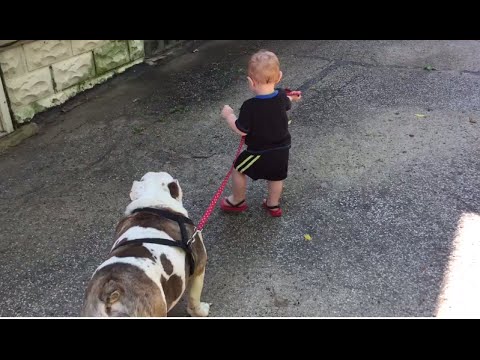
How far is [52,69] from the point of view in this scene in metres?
5.31

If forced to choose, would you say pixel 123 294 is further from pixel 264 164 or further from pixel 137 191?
pixel 264 164

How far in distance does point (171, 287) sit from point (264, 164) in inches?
54.1

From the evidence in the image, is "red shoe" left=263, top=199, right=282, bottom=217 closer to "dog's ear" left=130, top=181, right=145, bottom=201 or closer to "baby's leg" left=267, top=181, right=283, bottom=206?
"baby's leg" left=267, top=181, right=283, bottom=206

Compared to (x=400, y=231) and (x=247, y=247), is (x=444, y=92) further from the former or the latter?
(x=247, y=247)

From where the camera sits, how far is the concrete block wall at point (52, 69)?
16.1 ft

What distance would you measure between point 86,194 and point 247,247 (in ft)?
4.99

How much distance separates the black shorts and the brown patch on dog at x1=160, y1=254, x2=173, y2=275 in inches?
50.9

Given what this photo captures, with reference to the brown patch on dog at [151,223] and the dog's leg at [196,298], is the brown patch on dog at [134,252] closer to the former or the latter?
the brown patch on dog at [151,223]

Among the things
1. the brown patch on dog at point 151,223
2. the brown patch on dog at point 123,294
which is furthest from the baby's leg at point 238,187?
the brown patch on dog at point 123,294

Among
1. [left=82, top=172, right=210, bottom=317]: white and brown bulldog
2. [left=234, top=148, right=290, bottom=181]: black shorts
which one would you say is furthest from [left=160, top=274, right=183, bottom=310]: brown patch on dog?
[left=234, top=148, right=290, bottom=181]: black shorts

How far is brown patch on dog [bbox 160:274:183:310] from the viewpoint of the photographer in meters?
2.30

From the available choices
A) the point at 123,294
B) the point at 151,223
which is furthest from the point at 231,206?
the point at 123,294

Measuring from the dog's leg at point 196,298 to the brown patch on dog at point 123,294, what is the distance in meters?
0.51

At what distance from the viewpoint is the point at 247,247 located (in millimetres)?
3488
